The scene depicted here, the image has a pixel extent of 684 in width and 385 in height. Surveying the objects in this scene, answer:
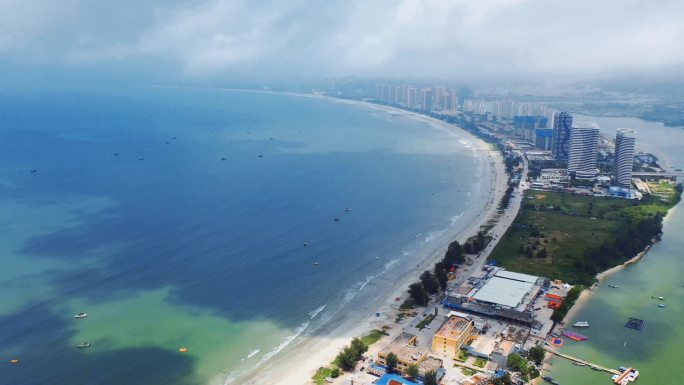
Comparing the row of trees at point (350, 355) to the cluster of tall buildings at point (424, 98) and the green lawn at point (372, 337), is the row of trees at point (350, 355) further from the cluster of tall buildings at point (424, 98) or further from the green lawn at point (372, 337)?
the cluster of tall buildings at point (424, 98)

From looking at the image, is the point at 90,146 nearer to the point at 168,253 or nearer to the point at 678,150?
the point at 168,253

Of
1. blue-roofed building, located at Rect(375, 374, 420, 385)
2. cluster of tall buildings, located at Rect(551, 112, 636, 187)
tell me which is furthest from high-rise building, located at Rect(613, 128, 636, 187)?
blue-roofed building, located at Rect(375, 374, 420, 385)

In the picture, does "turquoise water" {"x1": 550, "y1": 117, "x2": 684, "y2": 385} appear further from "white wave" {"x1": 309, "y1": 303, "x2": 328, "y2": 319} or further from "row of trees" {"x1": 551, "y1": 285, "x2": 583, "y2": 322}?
"white wave" {"x1": 309, "y1": 303, "x2": 328, "y2": 319}

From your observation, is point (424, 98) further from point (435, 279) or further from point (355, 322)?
point (355, 322)

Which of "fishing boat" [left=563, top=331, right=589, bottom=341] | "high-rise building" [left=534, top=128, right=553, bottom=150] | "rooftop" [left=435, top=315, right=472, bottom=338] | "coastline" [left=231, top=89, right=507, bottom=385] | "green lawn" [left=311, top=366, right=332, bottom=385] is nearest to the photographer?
"green lawn" [left=311, top=366, right=332, bottom=385]

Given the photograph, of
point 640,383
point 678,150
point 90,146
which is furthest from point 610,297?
point 90,146

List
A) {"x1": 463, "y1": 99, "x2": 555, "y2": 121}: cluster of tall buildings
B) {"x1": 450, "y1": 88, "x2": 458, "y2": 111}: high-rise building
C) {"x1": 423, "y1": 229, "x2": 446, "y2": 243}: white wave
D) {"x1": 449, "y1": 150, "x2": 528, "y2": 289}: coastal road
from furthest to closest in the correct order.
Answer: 1. {"x1": 450, "y1": 88, "x2": 458, "y2": 111}: high-rise building
2. {"x1": 463, "y1": 99, "x2": 555, "y2": 121}: cluster of tall buildings
3. {"x1": 423, "y1": 229, "x2": 446, "y2": 243}: white wave
4. {"x1": 449, "y1": 150, "x2": 528, "y2": 289}: coastal road
